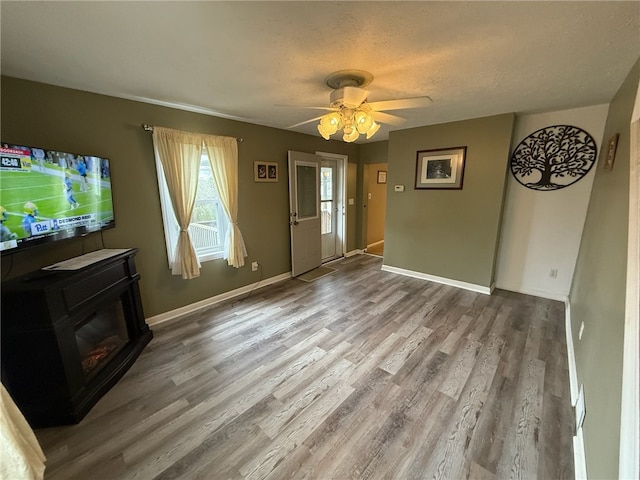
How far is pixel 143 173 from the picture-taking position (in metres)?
2.40

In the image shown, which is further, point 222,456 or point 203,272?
point 203,272

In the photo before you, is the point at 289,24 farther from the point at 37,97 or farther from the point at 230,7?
the point at 37,97

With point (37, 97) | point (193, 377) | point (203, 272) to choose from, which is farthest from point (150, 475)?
point (37, 97)

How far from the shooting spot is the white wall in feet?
8.88

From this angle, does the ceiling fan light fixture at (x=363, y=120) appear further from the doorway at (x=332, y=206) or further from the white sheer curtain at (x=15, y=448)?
the doorway at (x=332, y=206)

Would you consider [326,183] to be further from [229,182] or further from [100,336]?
[100,336]

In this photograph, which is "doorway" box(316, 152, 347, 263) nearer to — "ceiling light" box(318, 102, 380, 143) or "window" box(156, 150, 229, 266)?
"window" box(156, 150, 229, 266)

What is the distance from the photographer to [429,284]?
3627mm

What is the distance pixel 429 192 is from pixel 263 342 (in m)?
2.97

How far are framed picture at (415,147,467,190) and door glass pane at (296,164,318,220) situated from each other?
5.26 ft

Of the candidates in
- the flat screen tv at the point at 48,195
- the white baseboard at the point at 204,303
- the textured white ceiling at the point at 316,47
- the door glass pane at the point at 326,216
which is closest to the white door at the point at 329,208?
the door glass pane at the point at 326,216

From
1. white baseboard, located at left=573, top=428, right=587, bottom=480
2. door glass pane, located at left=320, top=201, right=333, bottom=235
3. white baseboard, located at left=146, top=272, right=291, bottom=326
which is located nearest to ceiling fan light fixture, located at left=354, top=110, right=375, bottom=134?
white baseboard, located at left=573, top=428, right=587, bottom=480

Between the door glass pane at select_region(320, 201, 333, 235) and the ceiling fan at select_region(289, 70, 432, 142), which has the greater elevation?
the ceiling fan at select_region(289, 70, 432, 142)

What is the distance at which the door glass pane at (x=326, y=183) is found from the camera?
4.52 metres
